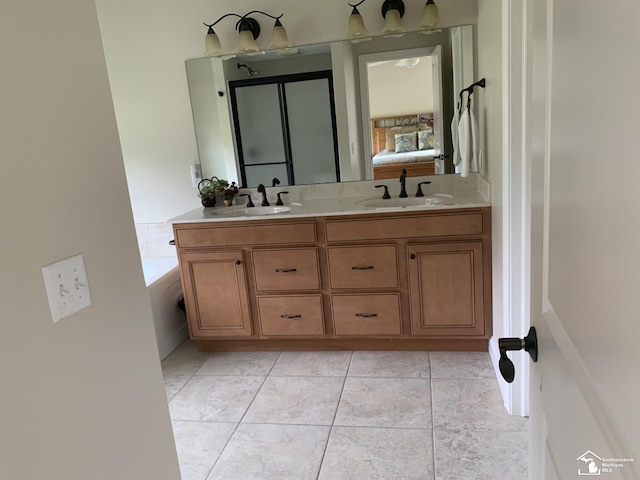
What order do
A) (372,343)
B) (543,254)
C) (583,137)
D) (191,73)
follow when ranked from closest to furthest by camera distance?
(583,137) < (543,254) < (372,343) < (191,73)

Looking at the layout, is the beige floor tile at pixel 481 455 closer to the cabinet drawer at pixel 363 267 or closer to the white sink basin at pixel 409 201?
the cabinet drawer at pixel 363 267

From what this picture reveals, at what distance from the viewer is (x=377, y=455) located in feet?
6.57

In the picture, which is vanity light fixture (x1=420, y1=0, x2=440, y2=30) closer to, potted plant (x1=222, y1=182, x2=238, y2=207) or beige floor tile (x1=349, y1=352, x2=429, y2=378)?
potted plant (x1=222, y1=182, x2=238, y2=207)

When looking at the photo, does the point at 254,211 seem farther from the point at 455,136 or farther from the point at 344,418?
the point at 344,418

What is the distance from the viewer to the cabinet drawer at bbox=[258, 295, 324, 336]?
2873 mm

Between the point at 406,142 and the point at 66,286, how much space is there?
2.47 m

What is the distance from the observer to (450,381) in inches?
99.5

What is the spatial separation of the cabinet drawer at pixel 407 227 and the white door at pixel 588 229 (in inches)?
69.2

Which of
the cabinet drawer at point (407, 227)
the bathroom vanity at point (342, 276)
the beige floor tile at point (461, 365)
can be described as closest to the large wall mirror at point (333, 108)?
the bathroom vanity at point (342, 276)

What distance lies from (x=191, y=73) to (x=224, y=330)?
1741 millimetres

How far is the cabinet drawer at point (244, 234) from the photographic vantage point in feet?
9.10

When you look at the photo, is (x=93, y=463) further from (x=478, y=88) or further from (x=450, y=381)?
(x=478, y=88)

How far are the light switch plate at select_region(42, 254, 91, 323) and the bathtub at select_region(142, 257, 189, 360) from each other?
6.91 ft

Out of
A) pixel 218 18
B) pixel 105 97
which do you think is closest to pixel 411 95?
pixel 218 18
